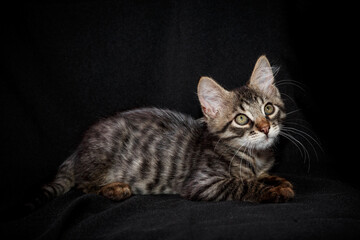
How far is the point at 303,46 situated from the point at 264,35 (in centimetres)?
22

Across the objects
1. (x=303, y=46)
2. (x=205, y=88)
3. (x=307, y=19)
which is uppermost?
A: (x=307, y=19)

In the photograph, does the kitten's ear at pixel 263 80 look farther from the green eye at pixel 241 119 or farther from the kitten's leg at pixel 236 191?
the kitten's leg at pixel 236 191

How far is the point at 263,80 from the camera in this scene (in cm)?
158

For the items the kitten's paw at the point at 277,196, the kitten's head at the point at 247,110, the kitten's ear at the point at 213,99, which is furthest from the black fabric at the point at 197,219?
the kitten's ear at the point at 213,99

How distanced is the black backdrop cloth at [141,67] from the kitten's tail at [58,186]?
6cm

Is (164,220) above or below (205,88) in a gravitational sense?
below

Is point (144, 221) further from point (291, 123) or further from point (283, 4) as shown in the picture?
point (283, 4)

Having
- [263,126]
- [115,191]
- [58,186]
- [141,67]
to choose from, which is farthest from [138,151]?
[263,126]

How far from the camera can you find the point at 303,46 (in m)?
1.69

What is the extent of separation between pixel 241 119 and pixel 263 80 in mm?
282

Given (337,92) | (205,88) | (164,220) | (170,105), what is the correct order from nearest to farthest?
1. (164,220)
2. (205,88)
3. (337,92)
4. (170,105)

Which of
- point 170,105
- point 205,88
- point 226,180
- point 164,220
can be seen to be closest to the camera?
point 164,220

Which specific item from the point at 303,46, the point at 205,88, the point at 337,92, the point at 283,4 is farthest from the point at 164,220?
the point at 283,4

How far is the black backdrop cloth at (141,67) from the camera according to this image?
168 cm
